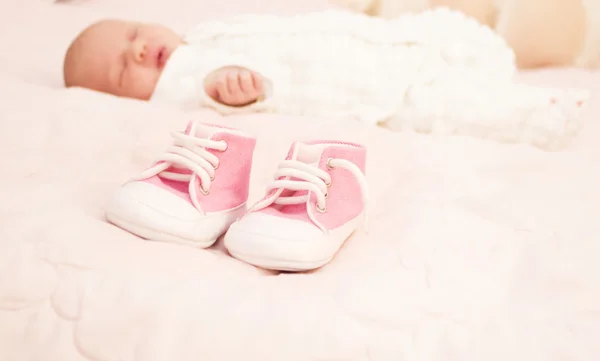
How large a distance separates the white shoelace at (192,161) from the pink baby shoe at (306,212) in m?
0.08

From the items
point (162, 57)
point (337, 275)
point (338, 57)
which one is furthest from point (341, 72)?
point (337, 275)

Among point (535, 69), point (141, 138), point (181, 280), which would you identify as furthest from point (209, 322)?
point (535, 69)

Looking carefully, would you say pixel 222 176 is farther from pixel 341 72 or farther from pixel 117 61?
pixel 117 61

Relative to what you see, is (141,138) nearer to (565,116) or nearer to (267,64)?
(267,64)

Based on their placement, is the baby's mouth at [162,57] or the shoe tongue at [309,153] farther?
the baby's mouth at [162,57]

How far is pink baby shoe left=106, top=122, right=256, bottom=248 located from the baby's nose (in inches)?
24.1

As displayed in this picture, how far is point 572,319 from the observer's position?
1.82 ft

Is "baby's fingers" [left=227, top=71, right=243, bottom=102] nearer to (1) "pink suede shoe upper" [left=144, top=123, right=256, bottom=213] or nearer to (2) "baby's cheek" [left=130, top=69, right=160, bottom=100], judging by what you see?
(2) "baby's cheek" [left=130, top=69, right=160, bottom=100]

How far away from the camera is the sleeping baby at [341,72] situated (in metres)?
1.12

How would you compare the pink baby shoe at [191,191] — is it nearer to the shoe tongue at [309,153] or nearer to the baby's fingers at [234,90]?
the shoe tongue at [309,153]

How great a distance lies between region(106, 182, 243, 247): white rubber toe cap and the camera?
65 cm

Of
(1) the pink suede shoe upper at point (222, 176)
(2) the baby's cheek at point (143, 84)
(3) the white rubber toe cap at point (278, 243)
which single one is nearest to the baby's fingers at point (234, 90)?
(2) the baby's cheek at point (143, 84)

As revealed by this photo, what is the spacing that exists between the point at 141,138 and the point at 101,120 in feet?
0.32

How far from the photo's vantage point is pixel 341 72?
1.17 m
